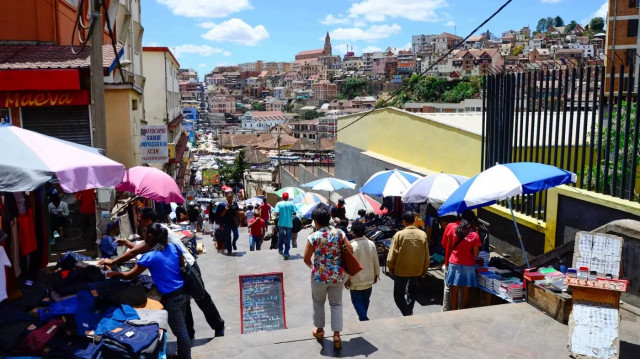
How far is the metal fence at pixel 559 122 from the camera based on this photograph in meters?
6.49

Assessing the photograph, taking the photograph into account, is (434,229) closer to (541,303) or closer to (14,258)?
(541,303)

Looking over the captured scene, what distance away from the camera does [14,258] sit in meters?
5.61

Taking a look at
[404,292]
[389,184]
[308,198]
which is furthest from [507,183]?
[308,198]

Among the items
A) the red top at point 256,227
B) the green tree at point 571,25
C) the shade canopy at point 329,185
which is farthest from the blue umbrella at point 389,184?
the green tree at point 571,25

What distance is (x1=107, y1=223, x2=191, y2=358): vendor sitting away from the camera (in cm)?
475

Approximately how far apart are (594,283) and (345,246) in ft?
8.09

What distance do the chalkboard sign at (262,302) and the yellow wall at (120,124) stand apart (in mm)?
7060

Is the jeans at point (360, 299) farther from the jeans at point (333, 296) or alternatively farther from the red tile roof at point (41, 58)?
the red tile roof at point (41, 58)

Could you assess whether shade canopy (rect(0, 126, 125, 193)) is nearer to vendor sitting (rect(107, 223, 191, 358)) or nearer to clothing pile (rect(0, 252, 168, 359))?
vendor sitting (rect(107, 223, 191, 358))

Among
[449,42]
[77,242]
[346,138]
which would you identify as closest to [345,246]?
[77,242]

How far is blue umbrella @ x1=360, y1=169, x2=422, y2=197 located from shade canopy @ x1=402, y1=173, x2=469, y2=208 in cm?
108

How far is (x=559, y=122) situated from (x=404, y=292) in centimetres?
405

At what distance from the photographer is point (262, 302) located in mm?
6270

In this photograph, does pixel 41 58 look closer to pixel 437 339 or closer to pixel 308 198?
pixel 308 198
